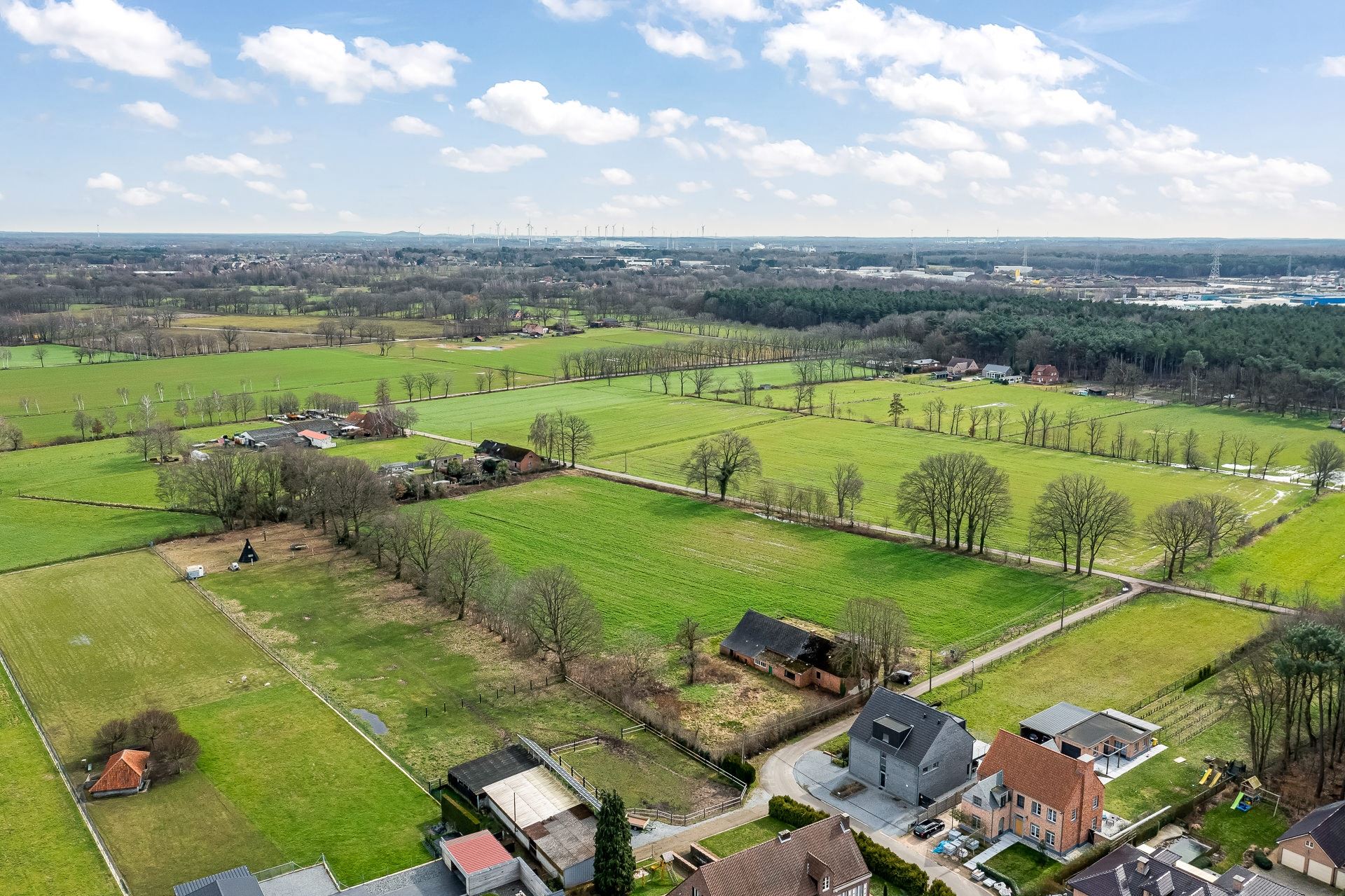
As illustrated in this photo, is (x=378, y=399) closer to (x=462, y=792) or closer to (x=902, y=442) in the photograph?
(x=902, y=442)

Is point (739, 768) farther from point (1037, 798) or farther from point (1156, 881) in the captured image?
point (1156, 881)

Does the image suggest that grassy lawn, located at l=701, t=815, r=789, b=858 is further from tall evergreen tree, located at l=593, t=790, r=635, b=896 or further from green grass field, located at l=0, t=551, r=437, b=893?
green grass field, located at l=0, t=551, r=437, b=893

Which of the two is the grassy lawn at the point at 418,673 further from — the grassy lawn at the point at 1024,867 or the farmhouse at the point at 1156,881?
the farmhouse at the point at 1156,881

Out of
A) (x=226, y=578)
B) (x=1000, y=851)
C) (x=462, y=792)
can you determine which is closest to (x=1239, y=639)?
(x=1000, y=851)

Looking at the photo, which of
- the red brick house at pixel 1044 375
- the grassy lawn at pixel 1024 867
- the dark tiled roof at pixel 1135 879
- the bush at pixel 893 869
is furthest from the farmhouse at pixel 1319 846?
the red brick house at pixel 1044 375

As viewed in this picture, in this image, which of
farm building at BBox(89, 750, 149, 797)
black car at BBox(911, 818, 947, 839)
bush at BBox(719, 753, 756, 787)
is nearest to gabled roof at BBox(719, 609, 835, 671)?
bush at BBox(719, 753, 756, 787)
